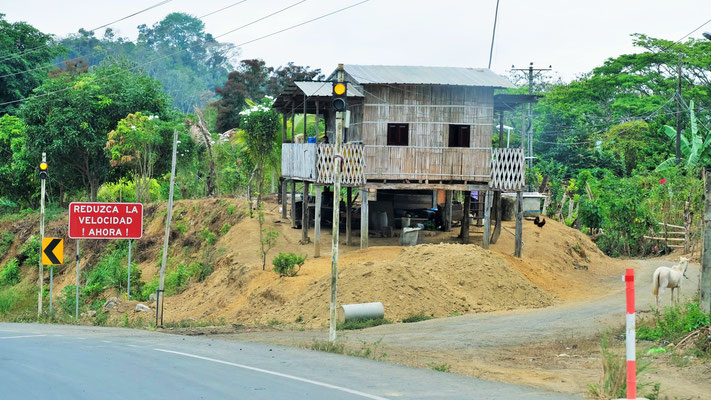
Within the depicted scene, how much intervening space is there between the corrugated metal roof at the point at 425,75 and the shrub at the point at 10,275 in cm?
2512

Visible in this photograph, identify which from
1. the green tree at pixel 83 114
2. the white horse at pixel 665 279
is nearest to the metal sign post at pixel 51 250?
the white horse at pixel 665 279

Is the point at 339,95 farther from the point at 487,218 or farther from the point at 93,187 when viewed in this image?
the point at 93,187

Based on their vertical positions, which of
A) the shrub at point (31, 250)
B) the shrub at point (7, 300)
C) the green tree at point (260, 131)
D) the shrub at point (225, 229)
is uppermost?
the green tree at point (260, 131)

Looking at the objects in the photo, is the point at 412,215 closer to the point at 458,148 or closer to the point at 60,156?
the point at 458,148

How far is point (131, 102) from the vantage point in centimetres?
4728

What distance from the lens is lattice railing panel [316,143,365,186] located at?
30.5 metres

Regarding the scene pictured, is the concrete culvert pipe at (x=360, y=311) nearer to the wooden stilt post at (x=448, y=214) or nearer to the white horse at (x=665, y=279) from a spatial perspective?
→ the white horse at (x=665, y=279)

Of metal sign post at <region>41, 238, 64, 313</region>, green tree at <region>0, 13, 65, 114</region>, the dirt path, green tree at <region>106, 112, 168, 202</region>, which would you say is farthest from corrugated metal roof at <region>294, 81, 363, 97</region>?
green tree at <region>0, 13, 65, 114</region>

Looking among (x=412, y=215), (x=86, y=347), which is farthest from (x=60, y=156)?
(x=86, y=347)

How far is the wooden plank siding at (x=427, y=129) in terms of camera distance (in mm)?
30734

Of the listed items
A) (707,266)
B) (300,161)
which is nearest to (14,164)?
(300,161)

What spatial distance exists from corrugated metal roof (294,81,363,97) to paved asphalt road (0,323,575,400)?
593 inches

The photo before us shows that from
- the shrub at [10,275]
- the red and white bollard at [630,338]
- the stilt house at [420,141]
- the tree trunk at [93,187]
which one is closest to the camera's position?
the red and white bollard at [630,338]

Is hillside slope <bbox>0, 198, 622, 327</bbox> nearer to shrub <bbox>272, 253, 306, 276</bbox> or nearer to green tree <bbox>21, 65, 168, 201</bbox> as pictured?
shrub <bbox>272, 253, 306, 276</bbox>
